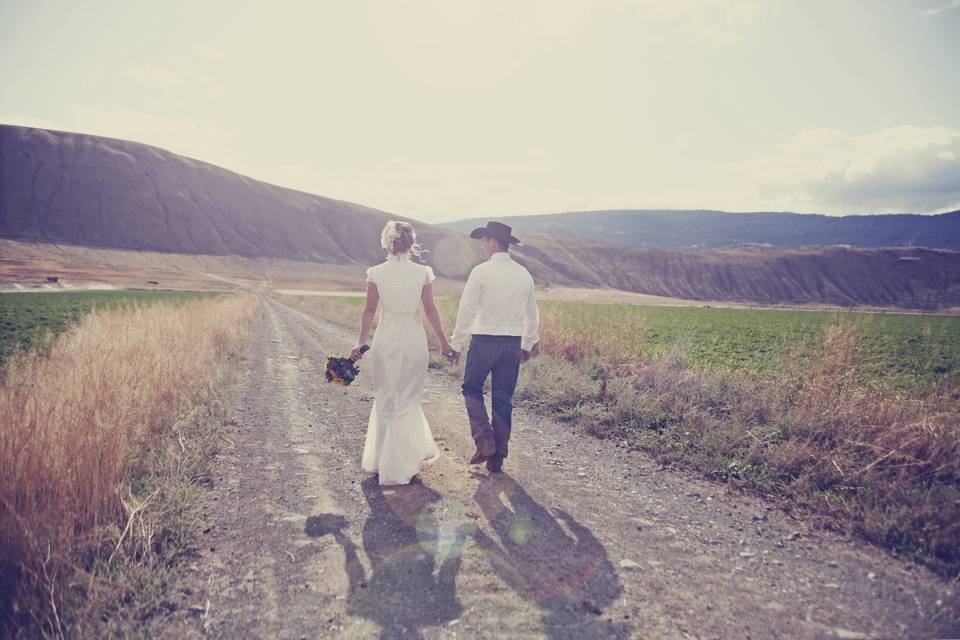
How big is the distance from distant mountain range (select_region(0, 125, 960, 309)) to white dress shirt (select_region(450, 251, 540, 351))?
9437 centimetres

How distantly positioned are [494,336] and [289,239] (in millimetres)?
113754

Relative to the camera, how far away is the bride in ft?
14.1

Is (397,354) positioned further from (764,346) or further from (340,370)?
(764,346)

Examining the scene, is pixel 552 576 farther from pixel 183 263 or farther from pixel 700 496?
pixel 183 263

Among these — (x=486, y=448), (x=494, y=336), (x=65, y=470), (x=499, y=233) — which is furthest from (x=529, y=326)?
(x=65, y=470)

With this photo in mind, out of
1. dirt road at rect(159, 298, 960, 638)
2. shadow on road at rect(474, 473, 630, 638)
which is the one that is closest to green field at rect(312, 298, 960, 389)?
dirt road at rect(159, 298, 960, 638)

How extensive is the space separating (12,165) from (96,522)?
14304cm

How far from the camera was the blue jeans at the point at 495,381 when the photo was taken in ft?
14.8

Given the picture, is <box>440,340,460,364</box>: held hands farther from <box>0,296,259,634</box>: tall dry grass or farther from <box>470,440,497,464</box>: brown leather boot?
<box>0,296,259,634</box>: tall dry grass

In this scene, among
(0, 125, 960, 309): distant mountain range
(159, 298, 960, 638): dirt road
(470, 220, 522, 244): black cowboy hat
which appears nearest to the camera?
(159, 298, 960, 638): dirt road

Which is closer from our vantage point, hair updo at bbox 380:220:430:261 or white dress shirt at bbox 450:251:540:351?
hair updo at bbox 380:220:430:261

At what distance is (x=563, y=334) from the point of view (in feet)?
35.0

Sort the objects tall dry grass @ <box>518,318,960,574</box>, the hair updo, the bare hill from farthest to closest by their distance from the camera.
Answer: the bare hill < the hair updo < tall dry grass @ <box>518,318,960,574</box>

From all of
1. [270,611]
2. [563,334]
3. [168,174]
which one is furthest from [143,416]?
[168,174]
